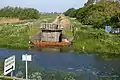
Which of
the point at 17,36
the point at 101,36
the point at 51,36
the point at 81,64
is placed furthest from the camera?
the point at 17,36

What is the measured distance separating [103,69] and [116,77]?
4.36 meters

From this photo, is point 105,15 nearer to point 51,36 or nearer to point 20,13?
point 51,36

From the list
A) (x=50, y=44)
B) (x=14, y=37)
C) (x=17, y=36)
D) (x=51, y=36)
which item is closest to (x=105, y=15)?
(x=51, y=36)

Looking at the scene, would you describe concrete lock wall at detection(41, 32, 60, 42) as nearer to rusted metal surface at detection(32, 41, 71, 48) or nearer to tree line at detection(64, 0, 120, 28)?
rusted metal surface at detection(32, 41, 71, 48)

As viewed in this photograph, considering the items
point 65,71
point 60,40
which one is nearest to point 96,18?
point 60,40

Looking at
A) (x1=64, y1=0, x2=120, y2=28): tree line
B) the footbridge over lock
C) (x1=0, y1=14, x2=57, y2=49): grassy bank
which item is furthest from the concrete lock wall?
(x1=64, y1=0, x2=120, y2=28): tree line

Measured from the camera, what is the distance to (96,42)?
1982 inches

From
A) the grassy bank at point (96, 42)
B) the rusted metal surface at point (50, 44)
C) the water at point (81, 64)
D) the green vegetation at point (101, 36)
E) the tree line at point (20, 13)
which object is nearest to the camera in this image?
the water at point (81, 64)

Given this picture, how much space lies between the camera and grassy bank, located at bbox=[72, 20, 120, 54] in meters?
47.5

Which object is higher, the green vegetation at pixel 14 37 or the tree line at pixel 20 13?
the tree line at pixel 20 13

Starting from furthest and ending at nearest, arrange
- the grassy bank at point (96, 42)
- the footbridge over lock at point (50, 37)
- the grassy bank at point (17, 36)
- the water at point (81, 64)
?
the footbridge over lock at point (50, 37) → the grassy bank at point (17, 36) → the grassy bank at point (96, 42) → the water at point (81, 64)

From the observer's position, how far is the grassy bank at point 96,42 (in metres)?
47.5

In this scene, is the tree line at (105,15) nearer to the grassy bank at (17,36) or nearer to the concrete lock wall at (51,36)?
the concrete lock wall at (51,36)

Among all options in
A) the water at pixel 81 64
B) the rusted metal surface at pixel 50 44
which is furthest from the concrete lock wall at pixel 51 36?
the water at pixel 81 64
